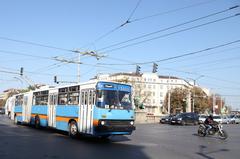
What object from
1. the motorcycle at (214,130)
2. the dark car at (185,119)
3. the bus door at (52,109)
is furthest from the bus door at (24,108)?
the dark car at (185,119)

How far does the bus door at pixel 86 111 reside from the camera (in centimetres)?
1596

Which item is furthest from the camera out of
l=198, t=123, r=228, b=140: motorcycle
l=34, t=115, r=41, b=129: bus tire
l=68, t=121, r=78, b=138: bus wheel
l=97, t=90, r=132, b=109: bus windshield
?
l=34, t=115, r=41, b=129: bus tire

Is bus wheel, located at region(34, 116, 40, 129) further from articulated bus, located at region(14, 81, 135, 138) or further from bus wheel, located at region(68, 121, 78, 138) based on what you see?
bus wheel, located at region(68, 121, 78, 138)

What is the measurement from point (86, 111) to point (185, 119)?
27980mm

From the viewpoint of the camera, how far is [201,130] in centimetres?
2278

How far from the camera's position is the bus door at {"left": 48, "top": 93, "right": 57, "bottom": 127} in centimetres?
2050

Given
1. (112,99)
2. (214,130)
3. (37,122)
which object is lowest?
(214,130)

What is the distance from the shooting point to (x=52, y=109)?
2083cm

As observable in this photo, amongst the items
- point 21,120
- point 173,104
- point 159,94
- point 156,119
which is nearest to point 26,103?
point 21,120

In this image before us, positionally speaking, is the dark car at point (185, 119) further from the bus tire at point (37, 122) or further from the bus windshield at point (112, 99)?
the bus windshield at point (112, 99)

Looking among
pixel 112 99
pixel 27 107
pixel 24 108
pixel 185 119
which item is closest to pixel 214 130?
pixel 112 99

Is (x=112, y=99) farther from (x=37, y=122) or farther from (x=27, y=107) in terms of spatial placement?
(x=27, y=107)

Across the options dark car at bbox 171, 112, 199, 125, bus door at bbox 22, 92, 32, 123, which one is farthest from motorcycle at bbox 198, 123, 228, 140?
dark car at bbox 171, 112, 199, 125

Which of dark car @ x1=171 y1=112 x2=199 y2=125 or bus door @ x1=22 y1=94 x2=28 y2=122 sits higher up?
bus door @ x1=22 y1=94 x2=28 y2=122
